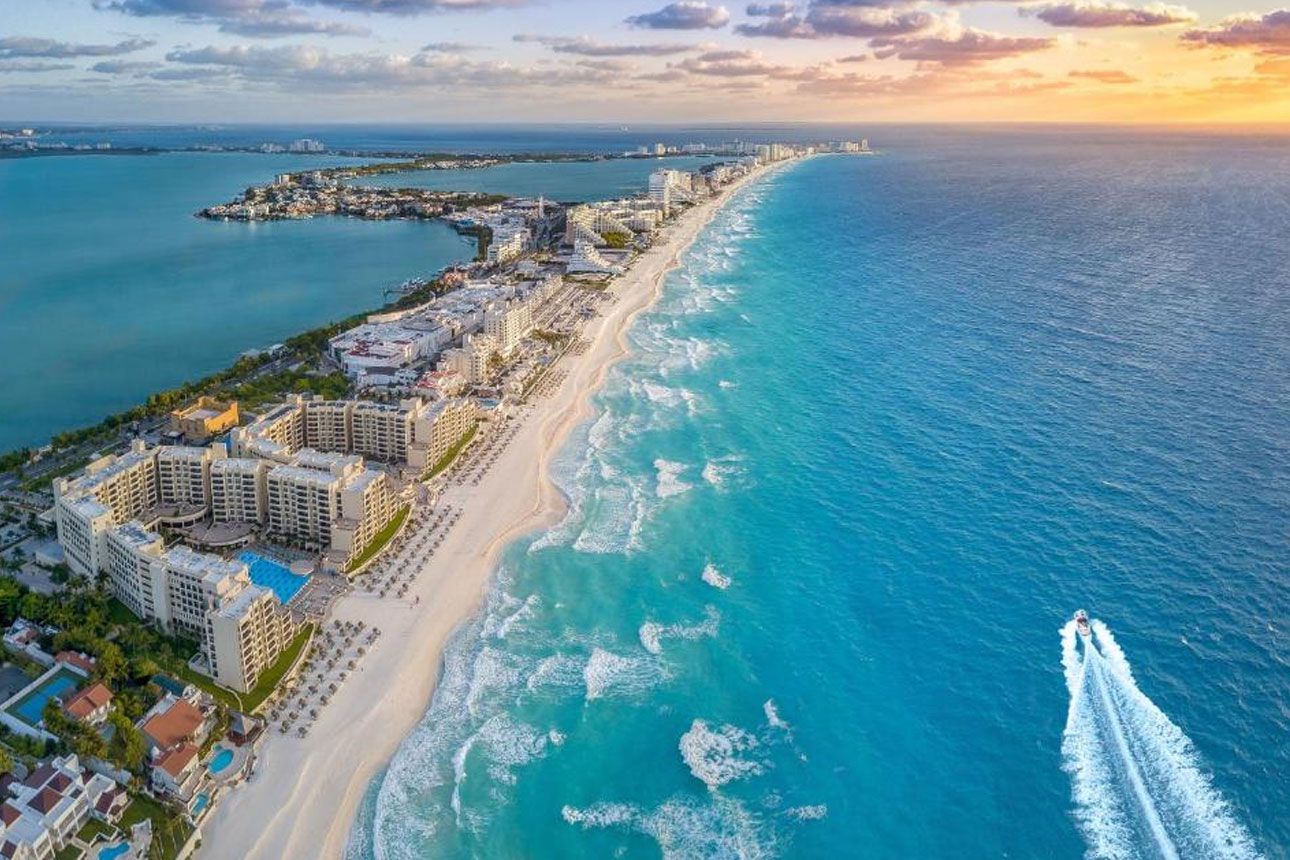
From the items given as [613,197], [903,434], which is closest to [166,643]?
[903,434]

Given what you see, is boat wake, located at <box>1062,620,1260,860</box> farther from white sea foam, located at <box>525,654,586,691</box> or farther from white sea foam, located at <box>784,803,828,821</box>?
white sea foam, located at <box>525,654,586,691</box>

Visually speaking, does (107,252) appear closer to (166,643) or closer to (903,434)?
(166,643)

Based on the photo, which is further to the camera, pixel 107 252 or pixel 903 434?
pixel 107 252

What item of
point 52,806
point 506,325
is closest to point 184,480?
point 52,806

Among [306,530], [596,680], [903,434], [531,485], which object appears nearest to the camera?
[596,680]

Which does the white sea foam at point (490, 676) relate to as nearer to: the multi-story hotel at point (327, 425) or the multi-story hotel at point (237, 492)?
the multi-story hotel at point (237, 492)

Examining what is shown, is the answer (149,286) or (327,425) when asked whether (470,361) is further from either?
(149,286)

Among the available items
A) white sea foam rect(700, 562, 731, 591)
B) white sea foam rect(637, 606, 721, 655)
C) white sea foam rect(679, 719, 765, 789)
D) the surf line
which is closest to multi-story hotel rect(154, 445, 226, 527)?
white sea foam rect(637, 606, 721, 655)
